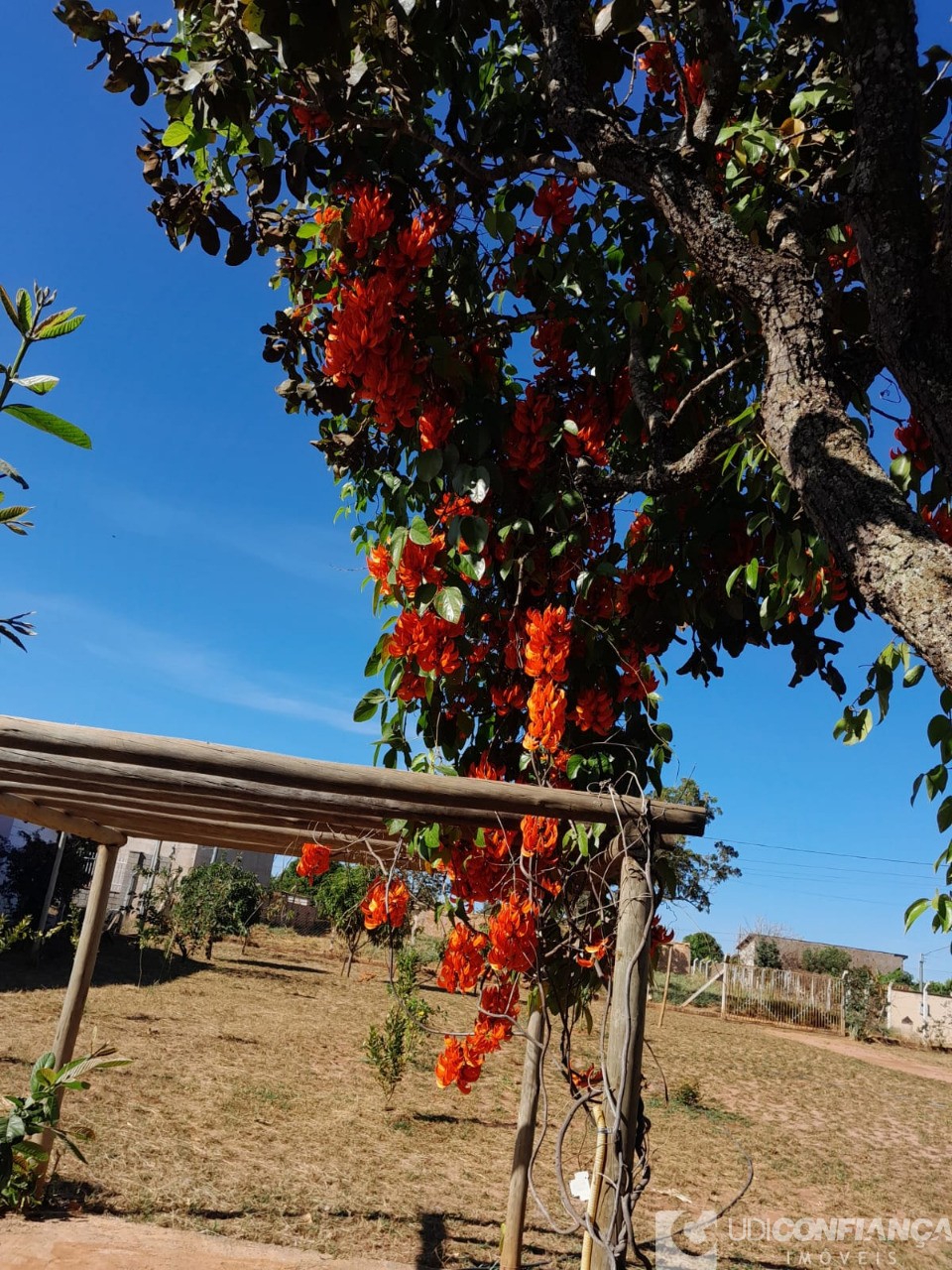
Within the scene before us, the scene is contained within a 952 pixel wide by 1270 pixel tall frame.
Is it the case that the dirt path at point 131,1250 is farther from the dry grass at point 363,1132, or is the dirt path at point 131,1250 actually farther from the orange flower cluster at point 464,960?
the orange flower cluster at point 464,960

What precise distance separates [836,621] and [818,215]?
1.22m

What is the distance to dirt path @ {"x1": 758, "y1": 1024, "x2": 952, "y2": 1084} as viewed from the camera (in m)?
14.8

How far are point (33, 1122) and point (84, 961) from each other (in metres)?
1.79

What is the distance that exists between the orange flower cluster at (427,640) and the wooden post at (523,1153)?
1392mm

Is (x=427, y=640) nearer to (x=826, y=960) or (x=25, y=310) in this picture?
(x=25, y=310)

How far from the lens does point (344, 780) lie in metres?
2.04

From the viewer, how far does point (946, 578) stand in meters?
1.41

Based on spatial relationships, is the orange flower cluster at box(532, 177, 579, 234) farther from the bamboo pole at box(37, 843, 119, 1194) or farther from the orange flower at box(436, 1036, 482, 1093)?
the bamboo pole at box(37, 843, 119, 1194)

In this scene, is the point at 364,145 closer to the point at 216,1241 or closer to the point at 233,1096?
the point at 216,1241

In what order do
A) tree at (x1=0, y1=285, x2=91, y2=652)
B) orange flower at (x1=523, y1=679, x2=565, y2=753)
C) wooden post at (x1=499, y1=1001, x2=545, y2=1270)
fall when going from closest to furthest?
tree at (x1=0, y1=285, x2=91, y2=652) < orange flower at (x1=523, y1=679, x2=565, y2=753) < wooden post at (x1=499, y1=1001, x2=545, y2=1270)

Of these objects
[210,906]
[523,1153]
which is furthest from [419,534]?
[210,906]

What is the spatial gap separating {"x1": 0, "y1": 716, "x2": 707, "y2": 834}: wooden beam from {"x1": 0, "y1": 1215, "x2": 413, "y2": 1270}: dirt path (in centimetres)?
256

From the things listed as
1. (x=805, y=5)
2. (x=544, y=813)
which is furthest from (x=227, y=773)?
(x=805, y=5)

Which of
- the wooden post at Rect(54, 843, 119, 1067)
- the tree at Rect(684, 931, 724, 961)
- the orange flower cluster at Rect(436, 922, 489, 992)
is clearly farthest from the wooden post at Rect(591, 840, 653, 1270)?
the tree at Rect(684, 931, 724, 961)
